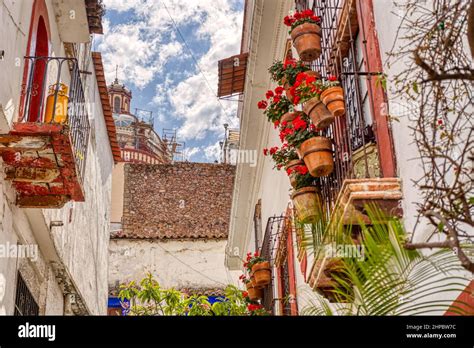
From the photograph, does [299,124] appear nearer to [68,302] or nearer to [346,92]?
[346,92]

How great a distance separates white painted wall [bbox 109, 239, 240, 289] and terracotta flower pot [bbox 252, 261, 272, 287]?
1264 cm

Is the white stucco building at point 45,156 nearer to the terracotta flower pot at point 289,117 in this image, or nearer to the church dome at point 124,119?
the terracotta flower pot at point 289,117

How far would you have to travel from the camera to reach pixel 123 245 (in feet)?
82.2

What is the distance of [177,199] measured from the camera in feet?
93.1

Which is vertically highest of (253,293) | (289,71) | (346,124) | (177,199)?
(177,199)

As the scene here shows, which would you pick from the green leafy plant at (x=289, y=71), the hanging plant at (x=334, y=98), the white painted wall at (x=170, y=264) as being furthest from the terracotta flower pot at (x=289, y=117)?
the white painted wall at (x=170, y=264)

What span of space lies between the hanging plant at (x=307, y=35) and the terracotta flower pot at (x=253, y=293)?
19.6ft

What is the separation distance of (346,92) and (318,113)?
599 millimetres

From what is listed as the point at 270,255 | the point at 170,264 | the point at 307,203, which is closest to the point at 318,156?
the point at 307,203

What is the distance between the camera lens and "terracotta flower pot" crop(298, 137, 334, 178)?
6602mm
